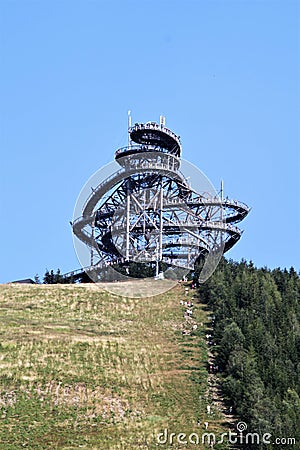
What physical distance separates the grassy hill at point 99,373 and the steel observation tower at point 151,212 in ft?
63.4

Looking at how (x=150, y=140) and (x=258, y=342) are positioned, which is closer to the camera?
(x=258, y=342)

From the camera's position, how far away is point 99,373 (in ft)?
162

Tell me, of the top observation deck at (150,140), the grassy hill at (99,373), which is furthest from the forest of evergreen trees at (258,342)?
the top observation deck at (150,140)

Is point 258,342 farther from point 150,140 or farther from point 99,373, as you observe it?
point 150,140

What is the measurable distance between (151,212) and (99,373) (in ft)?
134

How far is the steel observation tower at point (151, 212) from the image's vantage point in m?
87.2

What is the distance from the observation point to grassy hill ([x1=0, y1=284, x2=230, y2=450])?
41.9 metres

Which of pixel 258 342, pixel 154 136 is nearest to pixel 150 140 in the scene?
pixel 154 136

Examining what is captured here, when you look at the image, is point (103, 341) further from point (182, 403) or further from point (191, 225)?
point (191, 225)

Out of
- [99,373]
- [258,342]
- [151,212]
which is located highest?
[151,212]

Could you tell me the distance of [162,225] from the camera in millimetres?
87688

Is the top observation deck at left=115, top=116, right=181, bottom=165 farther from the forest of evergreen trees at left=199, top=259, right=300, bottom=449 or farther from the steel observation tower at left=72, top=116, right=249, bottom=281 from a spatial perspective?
the forest of evergreen trees at left=199, top=259, right=300, bottom=449

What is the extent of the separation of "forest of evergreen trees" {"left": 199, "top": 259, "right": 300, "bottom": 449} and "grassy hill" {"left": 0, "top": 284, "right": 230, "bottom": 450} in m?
1.69

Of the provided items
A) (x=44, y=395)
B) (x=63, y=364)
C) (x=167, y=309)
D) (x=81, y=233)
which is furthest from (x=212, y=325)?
(x=81, y=233)
